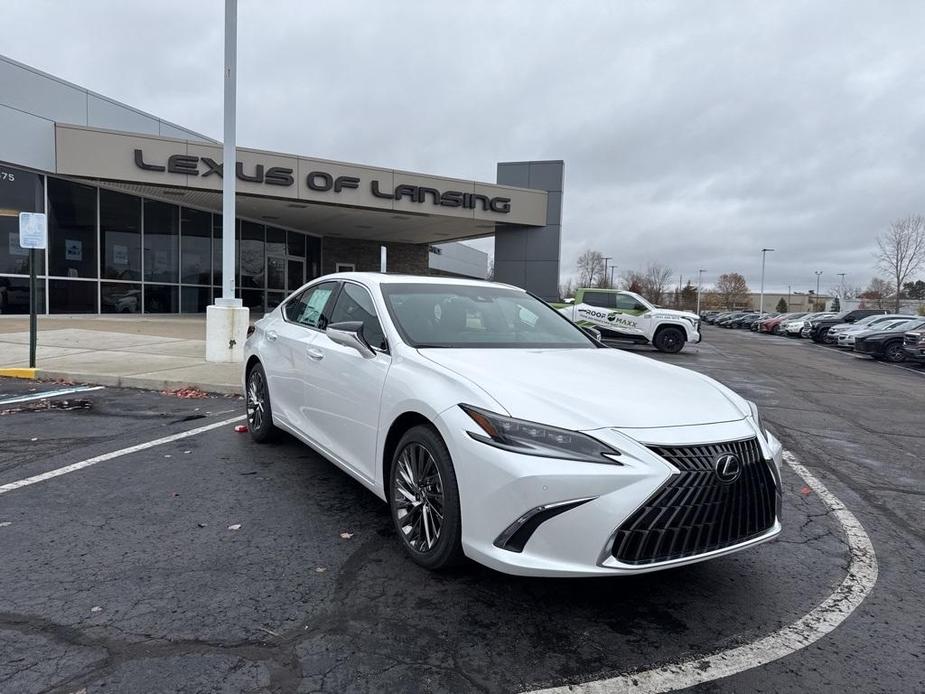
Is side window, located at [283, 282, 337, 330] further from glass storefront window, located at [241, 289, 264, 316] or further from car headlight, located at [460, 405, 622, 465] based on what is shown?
glass storefront window, located at [241, 289, 264, 316]

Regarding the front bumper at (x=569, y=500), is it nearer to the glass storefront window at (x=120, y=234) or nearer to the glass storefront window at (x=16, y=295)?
the glass storefront window at (x=16, y=295)

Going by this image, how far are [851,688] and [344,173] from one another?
69.0 ft

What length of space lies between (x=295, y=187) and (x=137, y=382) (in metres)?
13.5

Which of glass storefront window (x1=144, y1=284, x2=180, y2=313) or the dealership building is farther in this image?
glass storefront window (x1=144, y1=284, x2=180, y2=313)

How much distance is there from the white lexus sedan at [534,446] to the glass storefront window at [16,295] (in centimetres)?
1854

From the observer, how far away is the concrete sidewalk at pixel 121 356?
8.61 metres

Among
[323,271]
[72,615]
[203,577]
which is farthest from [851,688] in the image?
[323,271]

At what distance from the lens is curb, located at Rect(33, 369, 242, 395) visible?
8164 millimetres

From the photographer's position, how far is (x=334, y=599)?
2.90 metres

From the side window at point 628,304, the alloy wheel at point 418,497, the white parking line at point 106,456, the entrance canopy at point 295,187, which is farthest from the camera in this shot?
the entrance canopy at point 295,187

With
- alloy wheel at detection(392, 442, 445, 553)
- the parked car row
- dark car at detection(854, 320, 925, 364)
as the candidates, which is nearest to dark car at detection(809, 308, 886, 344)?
the parked car row

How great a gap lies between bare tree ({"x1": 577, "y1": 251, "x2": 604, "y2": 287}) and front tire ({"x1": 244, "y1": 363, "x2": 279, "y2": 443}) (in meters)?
75.1

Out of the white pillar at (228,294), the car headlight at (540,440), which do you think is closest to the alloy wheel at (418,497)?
the car headlight at (540,440)

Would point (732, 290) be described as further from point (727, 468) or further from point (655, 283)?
point (727, 468)
